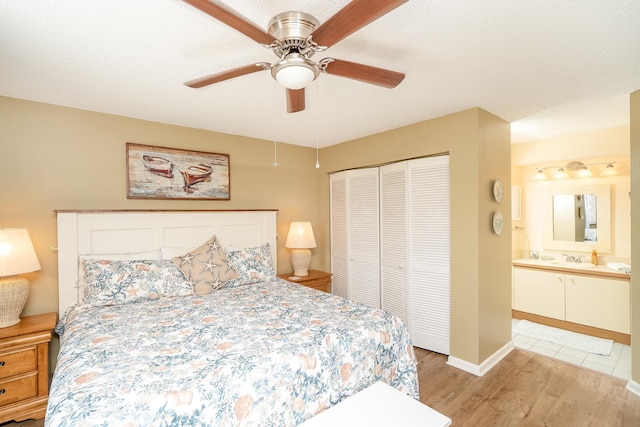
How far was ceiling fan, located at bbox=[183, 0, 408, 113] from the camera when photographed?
3.52 feet

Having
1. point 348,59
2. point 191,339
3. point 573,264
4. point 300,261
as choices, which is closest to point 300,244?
point 300,261

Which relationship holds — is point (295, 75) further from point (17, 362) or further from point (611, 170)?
point (611, 170)

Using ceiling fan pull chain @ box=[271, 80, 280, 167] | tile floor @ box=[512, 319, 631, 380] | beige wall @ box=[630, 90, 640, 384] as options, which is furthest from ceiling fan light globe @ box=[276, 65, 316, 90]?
tile floor @ box=[512, 319, 631, 380]

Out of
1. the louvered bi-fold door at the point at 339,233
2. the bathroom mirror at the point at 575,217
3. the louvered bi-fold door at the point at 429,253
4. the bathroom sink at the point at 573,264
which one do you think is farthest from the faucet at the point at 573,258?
the louvered bi-fold door at the point at 339,233

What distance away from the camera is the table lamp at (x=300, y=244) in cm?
378

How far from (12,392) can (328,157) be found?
12.4 ft

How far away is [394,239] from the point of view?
353cm

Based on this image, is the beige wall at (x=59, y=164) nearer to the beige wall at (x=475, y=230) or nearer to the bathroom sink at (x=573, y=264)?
the beige wall at (x=475, y=230)

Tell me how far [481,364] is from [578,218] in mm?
2613

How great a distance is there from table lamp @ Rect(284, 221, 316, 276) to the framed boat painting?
90 cm

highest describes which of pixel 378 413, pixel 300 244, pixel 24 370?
pixel 300 244

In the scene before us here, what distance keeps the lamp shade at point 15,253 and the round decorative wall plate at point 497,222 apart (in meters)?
3.82

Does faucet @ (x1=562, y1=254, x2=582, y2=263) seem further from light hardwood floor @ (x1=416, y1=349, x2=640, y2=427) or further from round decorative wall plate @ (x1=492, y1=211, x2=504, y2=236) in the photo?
round decorative wall plate @ (x1=492, y1=211, x2=504, y2=236)

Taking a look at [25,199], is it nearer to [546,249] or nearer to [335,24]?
[335,24]
